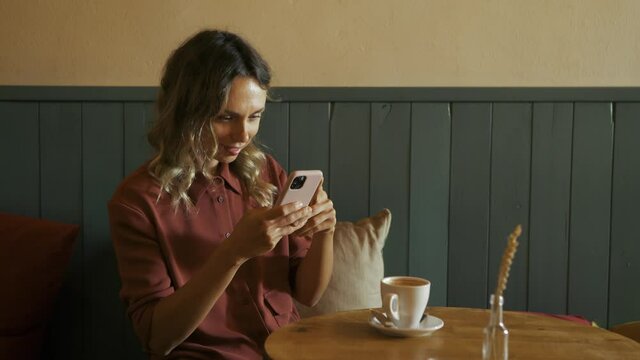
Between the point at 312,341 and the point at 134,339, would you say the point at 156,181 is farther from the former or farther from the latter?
the point at 134,339

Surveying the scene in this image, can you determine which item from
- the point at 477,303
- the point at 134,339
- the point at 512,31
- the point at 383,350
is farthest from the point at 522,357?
the point at 134,339

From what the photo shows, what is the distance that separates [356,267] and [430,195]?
36cm

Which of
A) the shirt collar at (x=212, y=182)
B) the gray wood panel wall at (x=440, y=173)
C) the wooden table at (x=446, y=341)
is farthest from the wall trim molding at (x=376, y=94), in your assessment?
the wooden table at (x=446, y=341)

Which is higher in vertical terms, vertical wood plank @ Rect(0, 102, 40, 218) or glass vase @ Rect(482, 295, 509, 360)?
vertical wood plank @ Rect(0, 102, 40, 218)

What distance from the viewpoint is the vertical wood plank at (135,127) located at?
2002 millimetres

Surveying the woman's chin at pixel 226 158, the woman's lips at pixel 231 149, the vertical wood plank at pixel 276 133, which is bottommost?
the woman's chin at pixel 226 158

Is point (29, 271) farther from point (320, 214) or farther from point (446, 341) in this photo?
point (446, 341)

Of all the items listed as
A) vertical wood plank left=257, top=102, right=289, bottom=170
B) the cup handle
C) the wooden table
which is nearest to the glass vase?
the wooden table

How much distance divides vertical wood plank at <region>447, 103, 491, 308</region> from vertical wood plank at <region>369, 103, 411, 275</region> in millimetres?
139

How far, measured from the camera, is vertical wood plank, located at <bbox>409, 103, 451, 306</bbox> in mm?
1955

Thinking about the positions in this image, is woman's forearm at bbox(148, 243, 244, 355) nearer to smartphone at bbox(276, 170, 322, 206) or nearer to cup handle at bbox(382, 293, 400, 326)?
smartphone at bbox(276, 170, 322, 206)

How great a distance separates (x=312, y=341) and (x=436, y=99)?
1069 mm

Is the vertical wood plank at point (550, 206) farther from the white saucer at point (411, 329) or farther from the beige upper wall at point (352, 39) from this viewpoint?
the white saucer at point (411, 329)

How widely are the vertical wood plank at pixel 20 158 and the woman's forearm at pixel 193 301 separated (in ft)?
3.17
